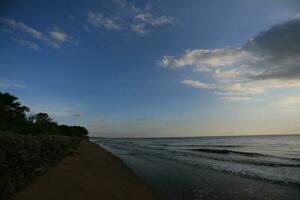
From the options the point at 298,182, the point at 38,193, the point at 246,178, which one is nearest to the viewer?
the point at 38,193

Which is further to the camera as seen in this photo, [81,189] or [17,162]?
[81,189]

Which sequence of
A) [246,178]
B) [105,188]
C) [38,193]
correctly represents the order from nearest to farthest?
[38,193]
[105,188]
[246,178]

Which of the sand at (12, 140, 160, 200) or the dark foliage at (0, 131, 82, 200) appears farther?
the sand at (12, 140, 160, 200)

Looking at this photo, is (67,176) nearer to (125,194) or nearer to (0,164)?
(125,194)

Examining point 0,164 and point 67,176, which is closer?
point 0,164

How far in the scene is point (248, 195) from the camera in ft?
33.1

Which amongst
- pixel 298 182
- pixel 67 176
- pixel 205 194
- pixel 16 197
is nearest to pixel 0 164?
pixel 16 197

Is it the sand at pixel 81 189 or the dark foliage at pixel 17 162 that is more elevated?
the dark foliage at pixel 17 162

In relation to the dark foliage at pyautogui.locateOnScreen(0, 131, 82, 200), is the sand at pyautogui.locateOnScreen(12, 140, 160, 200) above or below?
below

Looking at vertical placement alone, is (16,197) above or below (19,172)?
below

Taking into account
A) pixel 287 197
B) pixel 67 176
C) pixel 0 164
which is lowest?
pixel 287 197

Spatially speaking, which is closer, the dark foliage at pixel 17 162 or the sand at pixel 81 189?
the dark foliage at pixel 17 162

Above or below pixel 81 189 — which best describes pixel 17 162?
above

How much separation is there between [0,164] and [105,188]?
4291 millimetres
